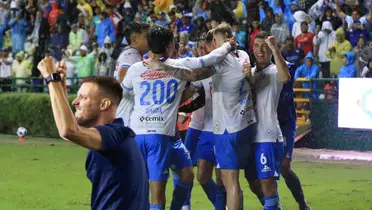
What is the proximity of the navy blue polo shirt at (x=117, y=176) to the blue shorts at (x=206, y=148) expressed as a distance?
14.1ft

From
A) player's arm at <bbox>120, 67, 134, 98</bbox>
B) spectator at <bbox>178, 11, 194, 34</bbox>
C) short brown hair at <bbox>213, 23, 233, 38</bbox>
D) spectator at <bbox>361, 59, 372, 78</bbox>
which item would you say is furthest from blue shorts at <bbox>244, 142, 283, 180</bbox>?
spectator at <bbox>178, 11, 194, 34</bbox>

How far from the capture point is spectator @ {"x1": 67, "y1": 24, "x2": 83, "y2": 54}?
24328mm

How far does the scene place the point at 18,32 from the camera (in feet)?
87.8

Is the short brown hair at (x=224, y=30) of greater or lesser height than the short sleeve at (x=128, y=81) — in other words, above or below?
above

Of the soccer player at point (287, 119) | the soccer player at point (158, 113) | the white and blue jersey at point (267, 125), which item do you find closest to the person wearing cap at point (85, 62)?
the soccer player at point (287, 119)

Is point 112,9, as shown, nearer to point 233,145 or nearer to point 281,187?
point 281,187

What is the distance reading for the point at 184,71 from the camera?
7852 millimetres

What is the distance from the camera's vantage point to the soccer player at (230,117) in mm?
8195

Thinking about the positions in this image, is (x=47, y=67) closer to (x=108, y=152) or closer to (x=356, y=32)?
(x=108, y=152)

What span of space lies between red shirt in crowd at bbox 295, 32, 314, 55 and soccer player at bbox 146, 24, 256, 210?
11800mm

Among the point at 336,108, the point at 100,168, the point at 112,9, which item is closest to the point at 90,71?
the point at 112,9

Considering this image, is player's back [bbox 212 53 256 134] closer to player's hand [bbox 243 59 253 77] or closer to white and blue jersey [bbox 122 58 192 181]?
player's hand [bbox 243 59 253 77]

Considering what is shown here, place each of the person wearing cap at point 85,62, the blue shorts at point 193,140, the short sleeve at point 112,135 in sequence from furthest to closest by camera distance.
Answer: the person wearing cap at point 85,62 < the blue shorts at point 193,140 < the short sleeve at point 112,135

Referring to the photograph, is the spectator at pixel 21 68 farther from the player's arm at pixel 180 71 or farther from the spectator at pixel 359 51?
the player's arm at pixel 180 71
